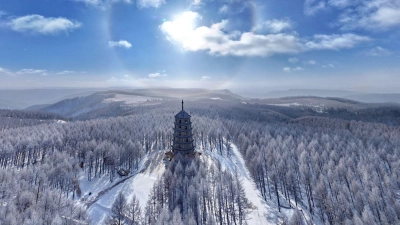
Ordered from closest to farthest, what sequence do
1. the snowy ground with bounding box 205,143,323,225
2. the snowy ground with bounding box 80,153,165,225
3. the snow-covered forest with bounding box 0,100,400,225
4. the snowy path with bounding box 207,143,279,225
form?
the snow-covered forest with bounding box 0,100,400,225 → the snowy ground with bounding box 205,143,323,225 → the snowy path with bounding box 207,143,279,225 → the snowy ground with bounding box 80,153,165,225

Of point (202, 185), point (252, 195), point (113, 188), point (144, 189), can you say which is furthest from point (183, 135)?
point (252, 195)

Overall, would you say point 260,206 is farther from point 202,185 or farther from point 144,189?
point 144,189

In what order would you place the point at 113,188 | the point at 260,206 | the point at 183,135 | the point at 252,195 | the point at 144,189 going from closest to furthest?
the point at 260,206 < the point at 144,189 < the point at 252,195 < the point at 113,188 < the point at 183,135

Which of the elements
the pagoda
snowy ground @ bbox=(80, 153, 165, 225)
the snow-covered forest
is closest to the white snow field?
snowy ground @ bbox=(80, 153, 165, 225)

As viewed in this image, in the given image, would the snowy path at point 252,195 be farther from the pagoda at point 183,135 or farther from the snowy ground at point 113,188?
the snowy ground at point 113,188

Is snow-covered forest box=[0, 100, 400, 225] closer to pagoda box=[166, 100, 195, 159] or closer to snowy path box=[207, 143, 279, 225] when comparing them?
snowy path box=[207, 143, 279, 225]

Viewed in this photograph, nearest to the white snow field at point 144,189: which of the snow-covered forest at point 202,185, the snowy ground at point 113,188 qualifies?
the snowy ground at point 113,188
